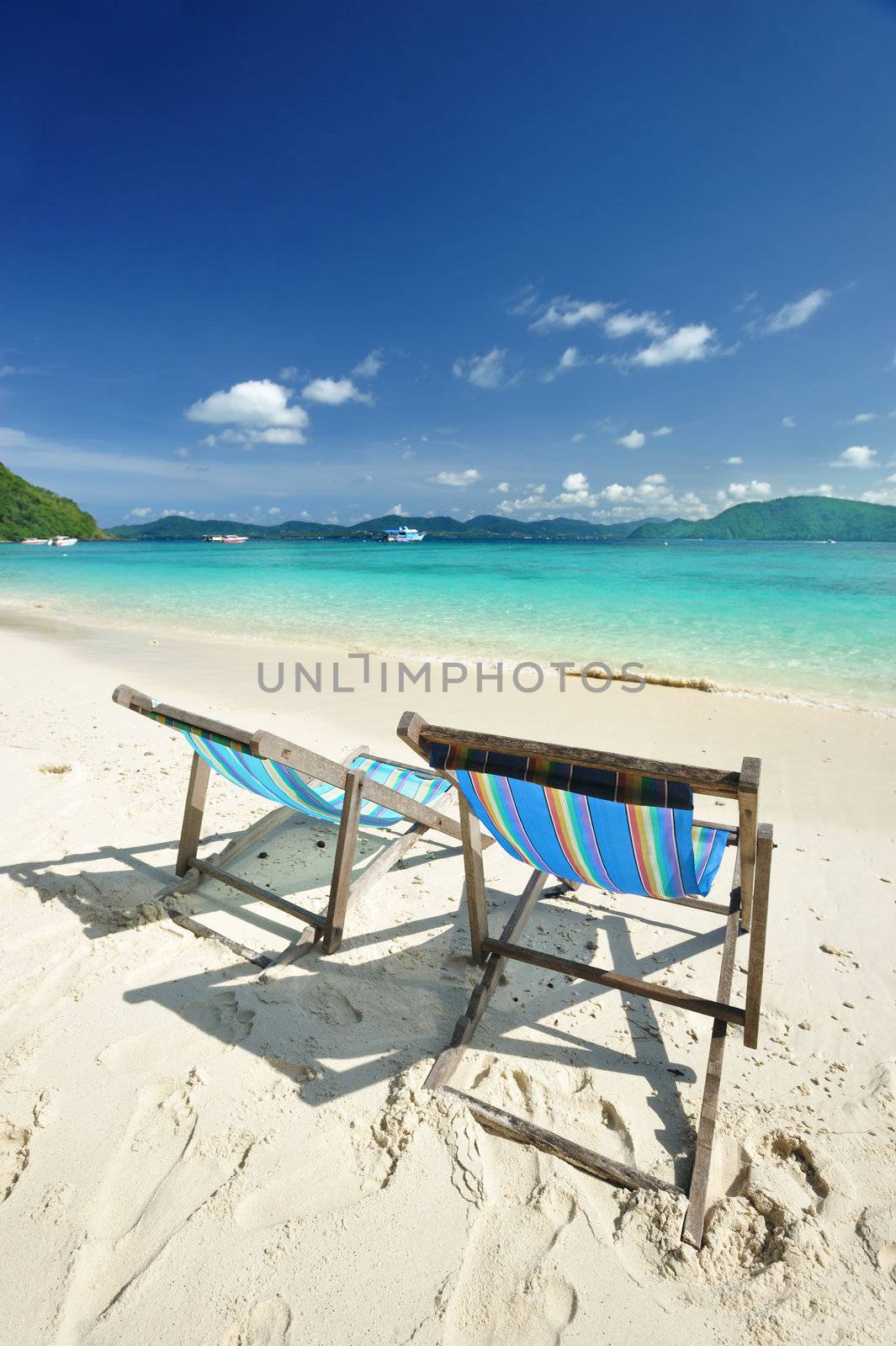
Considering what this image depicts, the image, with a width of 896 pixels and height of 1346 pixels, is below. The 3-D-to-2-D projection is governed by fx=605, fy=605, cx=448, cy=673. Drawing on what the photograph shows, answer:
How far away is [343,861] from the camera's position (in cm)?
256

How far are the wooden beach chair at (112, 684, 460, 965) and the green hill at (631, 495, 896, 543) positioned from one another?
123 meters

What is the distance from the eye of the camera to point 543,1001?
2.49 m

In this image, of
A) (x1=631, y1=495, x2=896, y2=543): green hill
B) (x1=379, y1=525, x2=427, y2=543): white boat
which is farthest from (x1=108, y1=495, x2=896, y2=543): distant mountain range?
(x1=379, y1=525, x2=427, y2=543): white boat

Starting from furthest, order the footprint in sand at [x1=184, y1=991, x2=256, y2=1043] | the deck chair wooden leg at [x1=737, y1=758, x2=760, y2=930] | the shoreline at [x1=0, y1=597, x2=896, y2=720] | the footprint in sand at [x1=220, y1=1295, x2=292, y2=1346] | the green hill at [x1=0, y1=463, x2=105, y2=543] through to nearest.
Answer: the green hill at [x1=0, y1=463, x2=105, y2=543] → the shoreline at [x1=0, y1=597, x2=896, y2=720] → the footprint in sand at [x1=184, y1=991, x2=256, y2=1043] → the deck chair wooden leg at [x1=737, y1=758, x2=760, y2=930] → the footprint in sand at [x1=220, y1=1295, x2=292, y2=1346]

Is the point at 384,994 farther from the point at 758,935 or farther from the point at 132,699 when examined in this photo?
the point at 132,699

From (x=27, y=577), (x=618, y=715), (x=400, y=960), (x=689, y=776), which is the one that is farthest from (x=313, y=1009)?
(x=27, y=577)

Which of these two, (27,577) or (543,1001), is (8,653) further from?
(27,577)


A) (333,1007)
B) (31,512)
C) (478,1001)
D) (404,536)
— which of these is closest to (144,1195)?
(333,1007)

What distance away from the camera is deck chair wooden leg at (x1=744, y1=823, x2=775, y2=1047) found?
5.73ft

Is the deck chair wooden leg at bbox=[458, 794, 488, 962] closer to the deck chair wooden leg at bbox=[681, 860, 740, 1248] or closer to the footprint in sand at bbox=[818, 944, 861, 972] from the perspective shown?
the deck chair wooden leg at bbox=[681, 860, 740, 1248]

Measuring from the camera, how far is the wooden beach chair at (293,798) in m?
2.37

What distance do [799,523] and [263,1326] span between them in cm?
15207

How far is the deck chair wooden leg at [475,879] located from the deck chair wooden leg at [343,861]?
49cm

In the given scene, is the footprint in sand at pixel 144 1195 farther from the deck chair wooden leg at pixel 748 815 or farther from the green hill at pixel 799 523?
the green hill at pixel 799 523
